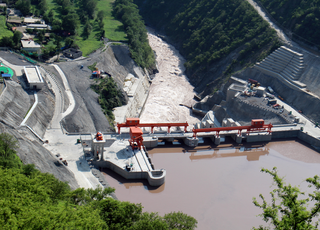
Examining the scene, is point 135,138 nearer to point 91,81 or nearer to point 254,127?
point 254,127

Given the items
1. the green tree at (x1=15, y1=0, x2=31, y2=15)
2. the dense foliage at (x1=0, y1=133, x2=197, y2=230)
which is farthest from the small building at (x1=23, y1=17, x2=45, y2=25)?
the dense foliage at (x1=0, y1=133, x2=197, y2=230)

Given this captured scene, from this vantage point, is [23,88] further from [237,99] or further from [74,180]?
[237,99]

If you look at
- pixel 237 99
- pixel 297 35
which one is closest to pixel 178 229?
pixel 237 99

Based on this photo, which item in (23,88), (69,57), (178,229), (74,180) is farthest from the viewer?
(69,57)

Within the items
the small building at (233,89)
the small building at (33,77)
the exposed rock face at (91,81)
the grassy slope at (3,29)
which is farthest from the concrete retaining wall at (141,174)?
the grassy slope at (3,29)

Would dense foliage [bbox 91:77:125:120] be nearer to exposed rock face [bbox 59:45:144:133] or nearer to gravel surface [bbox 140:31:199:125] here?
exposed rock face [bbox 59:45:144:133]

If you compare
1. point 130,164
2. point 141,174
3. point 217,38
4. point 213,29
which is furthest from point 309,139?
point 213,29
